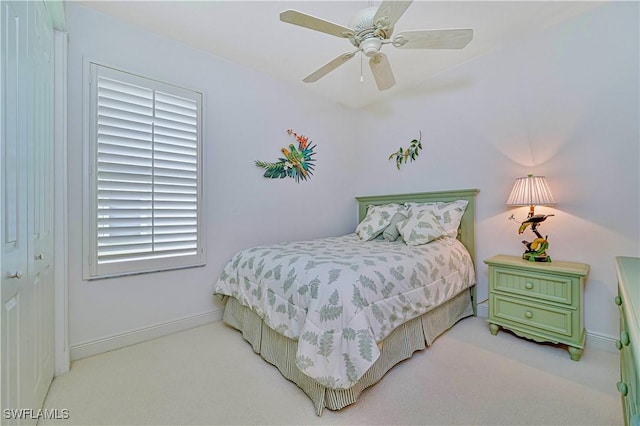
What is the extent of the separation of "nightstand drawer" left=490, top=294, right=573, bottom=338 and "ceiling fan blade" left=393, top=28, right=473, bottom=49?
1.97m

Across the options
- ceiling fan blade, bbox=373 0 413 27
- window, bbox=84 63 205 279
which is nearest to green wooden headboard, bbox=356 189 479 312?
ceiling fan blade, bbox=373 0 413 27

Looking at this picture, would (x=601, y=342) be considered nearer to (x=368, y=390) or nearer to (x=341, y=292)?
(x=368, y=390)

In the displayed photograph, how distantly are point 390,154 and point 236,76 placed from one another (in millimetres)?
2027

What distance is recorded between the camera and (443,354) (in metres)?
2.05

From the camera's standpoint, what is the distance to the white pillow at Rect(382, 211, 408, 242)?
2912 millimetres

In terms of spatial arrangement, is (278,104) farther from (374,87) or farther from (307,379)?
(307,379)

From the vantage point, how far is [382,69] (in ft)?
6.88

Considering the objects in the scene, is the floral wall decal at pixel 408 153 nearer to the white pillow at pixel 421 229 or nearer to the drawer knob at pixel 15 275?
the white pillow at pixel 421 229

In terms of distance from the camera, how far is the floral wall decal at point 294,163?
3132mm

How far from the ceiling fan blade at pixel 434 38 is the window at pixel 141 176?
1.86m

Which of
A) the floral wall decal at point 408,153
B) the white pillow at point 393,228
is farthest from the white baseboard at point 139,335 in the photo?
the floral wall decal at point 408,153

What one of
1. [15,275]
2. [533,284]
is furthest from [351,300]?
[533,284]

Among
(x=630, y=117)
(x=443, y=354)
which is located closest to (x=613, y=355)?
(x=443, y=354)

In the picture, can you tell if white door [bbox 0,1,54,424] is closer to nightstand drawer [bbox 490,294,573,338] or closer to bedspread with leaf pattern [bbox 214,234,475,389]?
bedspread with leaf pattern [bbox 214,234,475,389]
